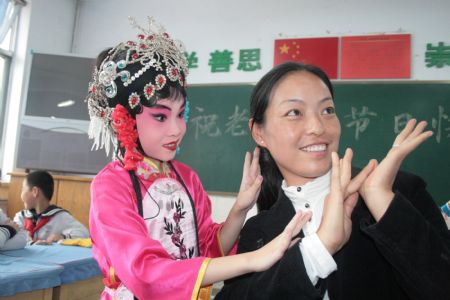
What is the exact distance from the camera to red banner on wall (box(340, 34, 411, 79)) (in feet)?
11.4

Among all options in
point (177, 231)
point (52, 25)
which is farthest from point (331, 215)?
point (52, 25)

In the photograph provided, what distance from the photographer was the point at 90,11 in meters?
4.64

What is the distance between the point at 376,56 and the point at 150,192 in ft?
9.98

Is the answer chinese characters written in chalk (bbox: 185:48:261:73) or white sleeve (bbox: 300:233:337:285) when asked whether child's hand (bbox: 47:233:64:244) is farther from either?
white sleeve (bbox: 300:233:337:285)

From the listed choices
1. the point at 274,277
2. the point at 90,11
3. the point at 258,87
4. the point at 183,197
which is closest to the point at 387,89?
the point at 258,87

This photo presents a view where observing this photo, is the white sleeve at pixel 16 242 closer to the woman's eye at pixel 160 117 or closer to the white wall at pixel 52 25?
the woman's eye at pixel 160 117

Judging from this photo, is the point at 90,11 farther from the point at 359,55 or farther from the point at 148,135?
the point at 148,135

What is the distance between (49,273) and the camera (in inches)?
72.1

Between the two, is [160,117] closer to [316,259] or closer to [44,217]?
[316,259]

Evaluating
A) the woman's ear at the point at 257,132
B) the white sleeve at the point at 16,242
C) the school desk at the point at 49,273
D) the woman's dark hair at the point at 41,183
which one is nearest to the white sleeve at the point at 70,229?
the woman's dark hair at the point at 41,183

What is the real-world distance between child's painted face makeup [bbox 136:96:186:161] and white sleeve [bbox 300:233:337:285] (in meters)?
0.56

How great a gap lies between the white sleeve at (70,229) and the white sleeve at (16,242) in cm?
71

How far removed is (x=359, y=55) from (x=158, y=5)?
2320mm

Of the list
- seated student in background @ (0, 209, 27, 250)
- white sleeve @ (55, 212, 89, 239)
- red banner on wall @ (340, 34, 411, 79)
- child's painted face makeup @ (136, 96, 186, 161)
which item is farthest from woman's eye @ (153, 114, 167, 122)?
red banner on wall @ (340, 34, 411, 79)
